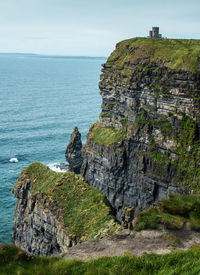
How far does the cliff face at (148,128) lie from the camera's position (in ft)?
167

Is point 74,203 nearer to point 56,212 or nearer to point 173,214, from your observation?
point 56,212

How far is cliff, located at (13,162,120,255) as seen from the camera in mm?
32188

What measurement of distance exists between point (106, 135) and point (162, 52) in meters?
19.9

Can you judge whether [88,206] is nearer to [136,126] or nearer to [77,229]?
[77,229]

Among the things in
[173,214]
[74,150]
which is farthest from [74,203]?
[74,150]

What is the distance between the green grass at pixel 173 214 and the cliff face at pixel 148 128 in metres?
27.2

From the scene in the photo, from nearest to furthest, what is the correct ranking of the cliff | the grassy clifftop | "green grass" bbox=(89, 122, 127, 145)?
the cliff → the grassy clifftop → "green grass" bbox=(89, 122, 127, 145)

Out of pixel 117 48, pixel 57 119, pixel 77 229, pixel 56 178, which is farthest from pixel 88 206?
pixel 57 119

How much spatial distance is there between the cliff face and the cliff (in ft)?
59.6

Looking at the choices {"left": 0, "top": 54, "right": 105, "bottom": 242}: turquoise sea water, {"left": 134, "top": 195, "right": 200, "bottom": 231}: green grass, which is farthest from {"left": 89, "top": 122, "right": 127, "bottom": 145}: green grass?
{"left": 134, "top": 195, "right": 200, "bottom": 231}: green grass

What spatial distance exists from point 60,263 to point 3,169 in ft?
253

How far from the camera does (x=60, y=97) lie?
19188 centimetres

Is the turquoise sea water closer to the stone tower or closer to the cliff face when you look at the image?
the cliff face

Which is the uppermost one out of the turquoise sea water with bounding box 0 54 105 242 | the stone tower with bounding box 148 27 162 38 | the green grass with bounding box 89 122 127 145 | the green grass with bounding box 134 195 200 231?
the stone tower with bounding box 148 27 162 38
